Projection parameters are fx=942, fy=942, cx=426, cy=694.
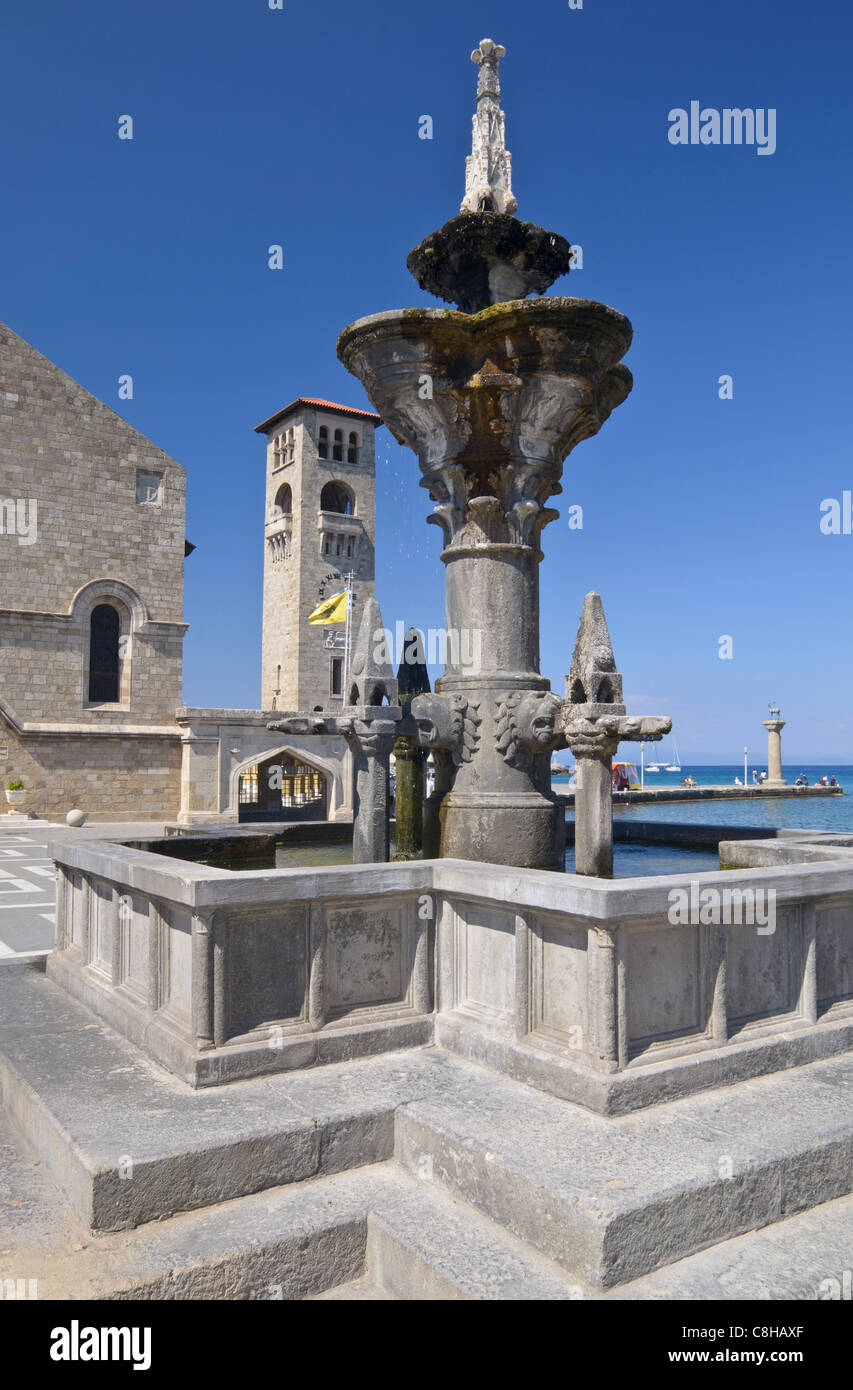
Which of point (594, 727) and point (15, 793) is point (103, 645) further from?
point (594, 727)

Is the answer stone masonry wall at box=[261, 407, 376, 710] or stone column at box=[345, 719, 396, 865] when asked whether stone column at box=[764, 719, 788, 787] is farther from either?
stone column at box=[345, 719, 396, 865]

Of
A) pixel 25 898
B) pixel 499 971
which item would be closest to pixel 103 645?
pixel 25 898

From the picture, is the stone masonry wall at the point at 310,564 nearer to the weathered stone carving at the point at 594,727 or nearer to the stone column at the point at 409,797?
the stone column at the point at 409,797

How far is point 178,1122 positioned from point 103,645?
2739 centimetres

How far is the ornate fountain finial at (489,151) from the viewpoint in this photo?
6.83m

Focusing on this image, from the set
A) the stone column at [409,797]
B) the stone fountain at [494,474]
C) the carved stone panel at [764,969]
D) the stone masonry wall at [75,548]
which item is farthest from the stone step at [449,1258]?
the stone masonry wall at [75,548]

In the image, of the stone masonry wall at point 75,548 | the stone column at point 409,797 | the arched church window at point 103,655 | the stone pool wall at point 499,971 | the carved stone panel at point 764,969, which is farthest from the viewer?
the arched church window at point 103,655

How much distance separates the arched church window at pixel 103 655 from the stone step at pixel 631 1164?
26987 mm

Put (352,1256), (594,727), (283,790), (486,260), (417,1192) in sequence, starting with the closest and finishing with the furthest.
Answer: (352,1256), (417,1192), (594,727), (486,260), (283,790)

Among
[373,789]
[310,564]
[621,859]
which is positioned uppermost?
[310,564]

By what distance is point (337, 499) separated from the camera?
57.1m

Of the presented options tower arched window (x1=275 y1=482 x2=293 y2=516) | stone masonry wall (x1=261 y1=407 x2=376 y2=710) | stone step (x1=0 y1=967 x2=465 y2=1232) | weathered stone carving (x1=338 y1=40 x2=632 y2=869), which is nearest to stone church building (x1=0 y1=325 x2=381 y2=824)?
stone masonry wall (x1=261 y1=407 x2=376 y2=710)

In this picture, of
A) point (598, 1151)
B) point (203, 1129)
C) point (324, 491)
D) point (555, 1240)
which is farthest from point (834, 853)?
point (324, 491)

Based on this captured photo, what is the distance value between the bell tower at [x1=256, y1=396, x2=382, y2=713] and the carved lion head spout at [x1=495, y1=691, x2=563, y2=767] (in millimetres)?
44650
